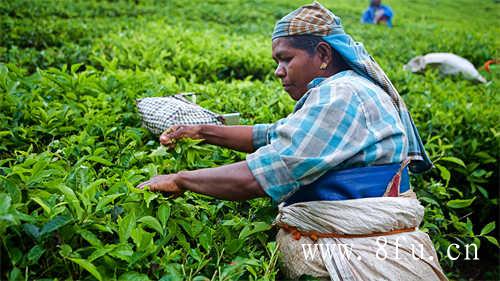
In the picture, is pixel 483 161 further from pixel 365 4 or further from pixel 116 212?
pixel 365 4

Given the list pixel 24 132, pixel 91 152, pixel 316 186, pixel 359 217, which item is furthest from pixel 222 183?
pixel 24 132

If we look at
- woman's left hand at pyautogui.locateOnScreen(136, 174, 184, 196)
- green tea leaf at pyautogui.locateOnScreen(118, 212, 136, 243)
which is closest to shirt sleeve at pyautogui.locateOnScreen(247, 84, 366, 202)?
woman's left hand at pyautogui.locateOnScreen(136, 174, 184, 196)

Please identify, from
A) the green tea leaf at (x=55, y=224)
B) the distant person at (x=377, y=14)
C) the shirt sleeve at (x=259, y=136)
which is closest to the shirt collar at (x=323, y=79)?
the shirt sleeve at (x=259, y=136)

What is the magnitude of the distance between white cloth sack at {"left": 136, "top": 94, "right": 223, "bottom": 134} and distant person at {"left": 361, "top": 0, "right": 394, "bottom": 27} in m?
9.64

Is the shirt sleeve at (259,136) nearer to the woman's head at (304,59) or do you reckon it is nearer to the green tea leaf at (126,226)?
the woman's head at (304,59)

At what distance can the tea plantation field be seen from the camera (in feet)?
4.75

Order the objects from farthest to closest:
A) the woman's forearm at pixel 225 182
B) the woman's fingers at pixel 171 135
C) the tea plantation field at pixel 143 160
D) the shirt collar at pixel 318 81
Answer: the woman's fingers at pixel 171 135
the shirt collar at pixel 318 81
the woman's forearm at pixel 225 182
the tea plantation field at pixel 143 160

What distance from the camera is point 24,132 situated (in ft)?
7.70

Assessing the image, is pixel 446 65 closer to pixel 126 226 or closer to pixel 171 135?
pixel 171 135

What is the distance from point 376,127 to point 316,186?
305 millimetres

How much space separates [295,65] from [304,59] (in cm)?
5

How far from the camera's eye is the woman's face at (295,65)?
2057 mm

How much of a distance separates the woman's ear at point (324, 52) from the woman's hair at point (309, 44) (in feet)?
0.05

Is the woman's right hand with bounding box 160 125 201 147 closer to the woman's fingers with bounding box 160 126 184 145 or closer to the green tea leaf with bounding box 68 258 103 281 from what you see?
the woman's fingers with bounding box 160 126 184 145
